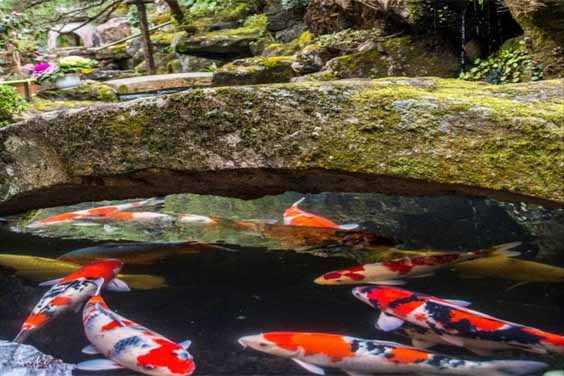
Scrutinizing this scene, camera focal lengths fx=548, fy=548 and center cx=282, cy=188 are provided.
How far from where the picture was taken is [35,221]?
4633 mm

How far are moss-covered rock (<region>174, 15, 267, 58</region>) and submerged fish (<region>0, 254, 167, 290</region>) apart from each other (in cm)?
983

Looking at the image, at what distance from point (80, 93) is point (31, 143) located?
6267 mm

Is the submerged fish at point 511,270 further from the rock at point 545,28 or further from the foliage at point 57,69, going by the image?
the foliage at point 57,69

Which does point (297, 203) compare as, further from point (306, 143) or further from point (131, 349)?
point (131, 349)

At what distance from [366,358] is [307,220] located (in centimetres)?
235

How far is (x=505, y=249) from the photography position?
3.35 meters

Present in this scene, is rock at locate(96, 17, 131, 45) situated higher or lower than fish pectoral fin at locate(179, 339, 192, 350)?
higher

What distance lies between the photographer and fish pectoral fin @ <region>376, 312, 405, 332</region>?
2.35 metres

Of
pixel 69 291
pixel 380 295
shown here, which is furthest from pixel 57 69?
pixel 380 295

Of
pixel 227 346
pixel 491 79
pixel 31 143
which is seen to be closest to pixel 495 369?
pixel 227 346

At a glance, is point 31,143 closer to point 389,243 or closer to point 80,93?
point 389,243

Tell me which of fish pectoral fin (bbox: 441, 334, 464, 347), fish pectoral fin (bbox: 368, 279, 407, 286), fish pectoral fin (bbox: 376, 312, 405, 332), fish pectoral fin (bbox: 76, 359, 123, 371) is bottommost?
fish pectoral fin (bbox: 368, 279, 407, 286)

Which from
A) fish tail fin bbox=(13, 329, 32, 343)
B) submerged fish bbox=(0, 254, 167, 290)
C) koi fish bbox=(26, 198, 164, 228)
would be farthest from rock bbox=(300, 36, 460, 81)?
fish tail fin bbox=(13, 329, 32, 343)

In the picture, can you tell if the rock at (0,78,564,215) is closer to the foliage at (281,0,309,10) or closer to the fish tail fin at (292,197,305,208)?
the fish tail fin at (292,197,305,208)
